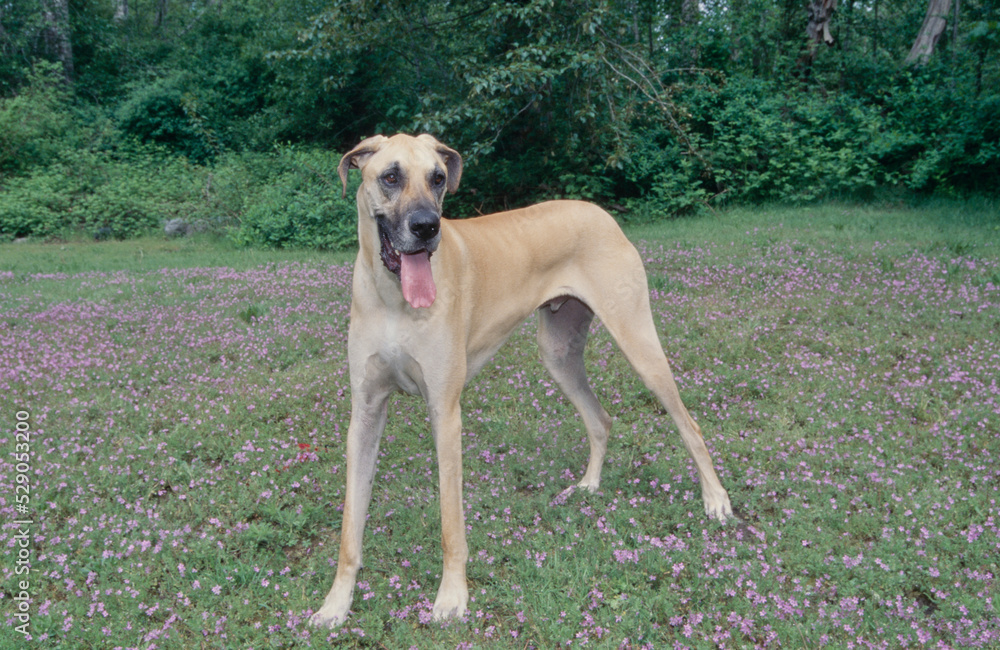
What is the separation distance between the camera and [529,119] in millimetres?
14875

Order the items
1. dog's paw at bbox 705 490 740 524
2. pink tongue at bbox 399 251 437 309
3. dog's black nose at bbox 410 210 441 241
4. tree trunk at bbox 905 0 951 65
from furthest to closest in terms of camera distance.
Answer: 1. tree trunk at bbox 905 0 951 65
2. dog's paw at bbox 705 490 740 524
3. pink tongue at bbox 399 251 437 309
4. dog's black nose at bbox 410 210 441 241

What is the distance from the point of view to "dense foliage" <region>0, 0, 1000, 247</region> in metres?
13.7

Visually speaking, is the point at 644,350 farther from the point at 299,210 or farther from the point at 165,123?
the point at 165,123

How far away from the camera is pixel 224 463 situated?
472 cm

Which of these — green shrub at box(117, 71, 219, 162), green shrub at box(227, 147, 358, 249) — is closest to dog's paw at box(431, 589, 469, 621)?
green shrub at box(227, 147, 358, 249)

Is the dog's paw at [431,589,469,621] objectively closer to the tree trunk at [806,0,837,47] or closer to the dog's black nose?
the dog's black nose

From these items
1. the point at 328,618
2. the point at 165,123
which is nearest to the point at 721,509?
the point at 328,618

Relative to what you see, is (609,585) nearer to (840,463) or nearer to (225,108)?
(840,463)

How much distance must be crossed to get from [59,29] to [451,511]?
87.9 feet

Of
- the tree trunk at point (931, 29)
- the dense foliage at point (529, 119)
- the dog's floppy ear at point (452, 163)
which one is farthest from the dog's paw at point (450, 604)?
the tree trunk at point (931, 29)

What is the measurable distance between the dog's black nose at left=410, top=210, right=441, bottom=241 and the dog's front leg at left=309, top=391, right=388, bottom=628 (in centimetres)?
88

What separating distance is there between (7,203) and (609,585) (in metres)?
17.1

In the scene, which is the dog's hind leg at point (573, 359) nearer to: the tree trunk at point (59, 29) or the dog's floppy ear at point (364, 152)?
the dog's floppy ear at point (364, 152)

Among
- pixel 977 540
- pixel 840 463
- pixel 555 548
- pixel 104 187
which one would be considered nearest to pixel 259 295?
pixel 555 548
